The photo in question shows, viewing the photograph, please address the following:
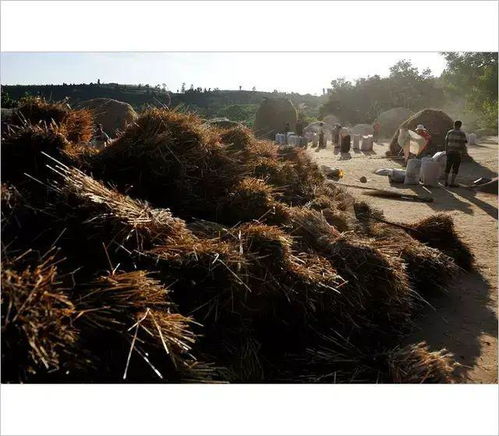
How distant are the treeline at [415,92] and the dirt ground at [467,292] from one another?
1022 inches

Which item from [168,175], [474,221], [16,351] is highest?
[168,175]

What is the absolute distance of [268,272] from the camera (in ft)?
10.5

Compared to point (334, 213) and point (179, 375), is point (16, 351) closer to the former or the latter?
point (179, 375)

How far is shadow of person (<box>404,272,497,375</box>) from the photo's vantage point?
3824mm

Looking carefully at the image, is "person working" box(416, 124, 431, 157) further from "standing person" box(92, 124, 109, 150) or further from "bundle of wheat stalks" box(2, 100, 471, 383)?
"bundle of wheat stalks" box(2, 100, 471, 383)

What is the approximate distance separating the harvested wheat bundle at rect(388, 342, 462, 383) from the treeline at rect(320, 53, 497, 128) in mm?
33649

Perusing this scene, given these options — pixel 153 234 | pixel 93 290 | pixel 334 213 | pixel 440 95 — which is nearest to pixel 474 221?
pixel 334 213

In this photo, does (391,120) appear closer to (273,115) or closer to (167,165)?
(273,115)

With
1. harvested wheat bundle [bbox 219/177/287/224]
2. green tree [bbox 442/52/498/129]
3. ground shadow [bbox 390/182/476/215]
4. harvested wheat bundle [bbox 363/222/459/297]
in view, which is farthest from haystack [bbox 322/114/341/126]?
harvested wheat bundle [bbox 219/177/287/224]

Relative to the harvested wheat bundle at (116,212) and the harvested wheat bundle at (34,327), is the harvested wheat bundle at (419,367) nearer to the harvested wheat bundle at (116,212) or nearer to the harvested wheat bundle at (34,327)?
the harvested wheat bundle at (116,212)

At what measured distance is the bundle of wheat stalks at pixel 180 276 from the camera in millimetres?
2400

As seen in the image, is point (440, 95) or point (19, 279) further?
point (440, 95)

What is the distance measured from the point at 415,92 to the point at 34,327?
48.9 meters

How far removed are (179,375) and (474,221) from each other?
7.23 m
